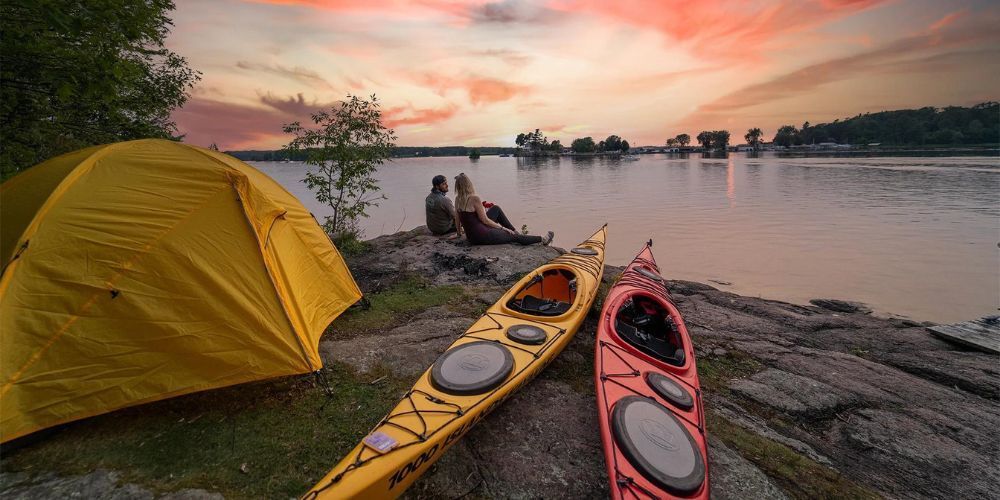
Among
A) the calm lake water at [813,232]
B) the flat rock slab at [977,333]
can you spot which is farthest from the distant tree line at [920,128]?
the flat rock slab at [977,333]

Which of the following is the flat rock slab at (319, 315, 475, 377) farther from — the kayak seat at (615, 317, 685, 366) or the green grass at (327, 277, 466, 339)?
the kayak seat at (615, 317, 685, 366)

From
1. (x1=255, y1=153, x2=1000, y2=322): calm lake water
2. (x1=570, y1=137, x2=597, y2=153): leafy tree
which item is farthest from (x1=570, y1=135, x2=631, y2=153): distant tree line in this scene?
(x1=255, y1=153, x2=1000, y2=322): calm lake water

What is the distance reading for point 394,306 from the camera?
7648mm

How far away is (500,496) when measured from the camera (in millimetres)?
3482

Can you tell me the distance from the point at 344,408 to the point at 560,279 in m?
4.50

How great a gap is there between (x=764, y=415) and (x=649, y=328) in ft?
6.95

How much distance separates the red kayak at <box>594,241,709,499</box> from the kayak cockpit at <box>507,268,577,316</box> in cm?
84

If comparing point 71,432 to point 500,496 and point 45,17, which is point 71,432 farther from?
point 45,17

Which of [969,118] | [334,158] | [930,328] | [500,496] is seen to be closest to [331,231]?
[334,158]

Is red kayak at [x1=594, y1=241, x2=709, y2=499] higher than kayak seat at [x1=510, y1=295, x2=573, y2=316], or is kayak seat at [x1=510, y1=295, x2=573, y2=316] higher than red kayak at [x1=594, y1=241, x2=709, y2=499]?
kayak seat at [x1=510, y1=295, x2=573, y2=316]

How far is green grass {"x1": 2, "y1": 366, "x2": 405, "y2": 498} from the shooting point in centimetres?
340

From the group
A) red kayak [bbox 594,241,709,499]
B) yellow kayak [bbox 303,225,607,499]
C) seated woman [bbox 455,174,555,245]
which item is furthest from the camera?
seated woman [bbox 455,174,555,245]

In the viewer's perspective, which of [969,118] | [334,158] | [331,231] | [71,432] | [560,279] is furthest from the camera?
[969,118]

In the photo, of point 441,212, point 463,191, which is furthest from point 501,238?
point 441,212
